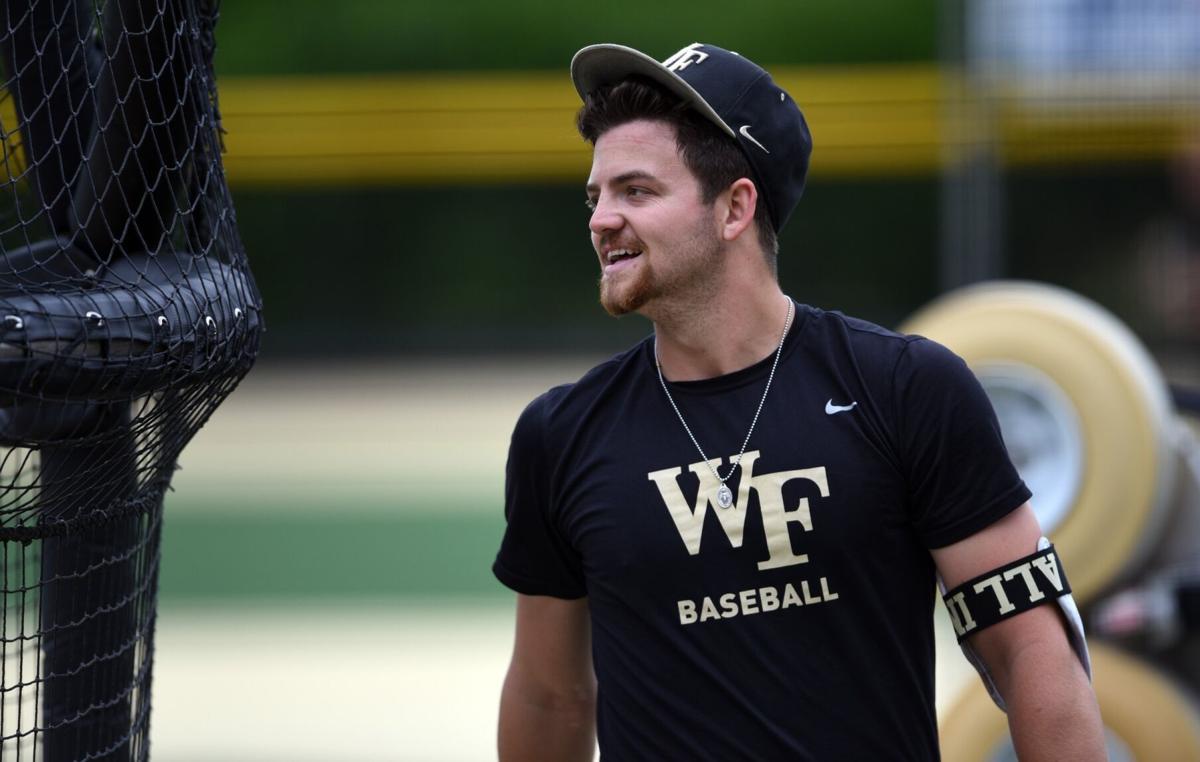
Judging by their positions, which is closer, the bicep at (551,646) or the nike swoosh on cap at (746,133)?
the nike swoosh on cap at (746,133)

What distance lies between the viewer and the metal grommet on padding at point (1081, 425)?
157 inches

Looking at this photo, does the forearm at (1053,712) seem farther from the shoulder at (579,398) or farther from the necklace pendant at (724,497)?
the shoulder at (579,398)

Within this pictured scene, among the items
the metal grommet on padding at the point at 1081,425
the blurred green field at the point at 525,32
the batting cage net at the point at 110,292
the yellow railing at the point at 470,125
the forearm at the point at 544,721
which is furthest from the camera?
the blurred green field at the point at 525,32

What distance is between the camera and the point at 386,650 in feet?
21.7

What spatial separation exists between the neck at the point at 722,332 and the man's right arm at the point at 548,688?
45 cm

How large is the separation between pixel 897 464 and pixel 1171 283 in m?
9.69

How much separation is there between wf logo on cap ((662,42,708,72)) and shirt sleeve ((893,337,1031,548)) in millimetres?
575

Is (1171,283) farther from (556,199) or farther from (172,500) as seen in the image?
(172,500)

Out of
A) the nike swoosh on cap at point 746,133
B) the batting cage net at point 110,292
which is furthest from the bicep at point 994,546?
the batting cage net at point 110,292

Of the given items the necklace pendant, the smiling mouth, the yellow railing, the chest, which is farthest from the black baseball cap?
the yellow railing

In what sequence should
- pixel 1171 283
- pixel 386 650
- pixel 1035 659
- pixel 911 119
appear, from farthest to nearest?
pixel 911 119, pixel 1171 283, pixel 386 650, pixel 1035 659

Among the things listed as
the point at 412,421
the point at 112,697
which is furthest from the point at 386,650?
the point at 412,421

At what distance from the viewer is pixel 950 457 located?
2174 mm

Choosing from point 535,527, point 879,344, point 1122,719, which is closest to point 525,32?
point 1122,719
